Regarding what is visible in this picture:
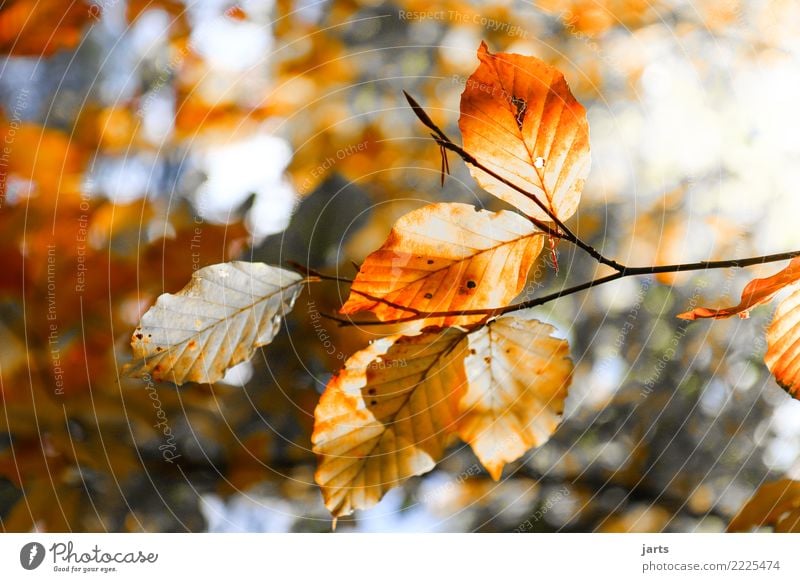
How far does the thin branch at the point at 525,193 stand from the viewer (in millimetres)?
363

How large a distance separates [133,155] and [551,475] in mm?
271

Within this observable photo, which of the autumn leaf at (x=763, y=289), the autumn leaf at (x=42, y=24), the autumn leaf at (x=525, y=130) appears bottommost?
the autumn leaf at (x=763, y=289)

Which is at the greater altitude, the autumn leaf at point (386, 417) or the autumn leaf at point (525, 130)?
the autumn leaf at point (525, 130)

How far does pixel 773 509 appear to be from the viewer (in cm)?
41

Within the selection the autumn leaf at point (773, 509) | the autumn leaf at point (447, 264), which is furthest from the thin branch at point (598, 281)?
the autumn leaf at point (773, 509)

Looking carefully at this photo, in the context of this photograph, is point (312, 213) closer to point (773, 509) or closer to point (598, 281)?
point (598, 281)

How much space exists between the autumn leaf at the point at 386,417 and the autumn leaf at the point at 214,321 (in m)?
0.05

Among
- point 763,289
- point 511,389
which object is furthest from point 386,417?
point 763,289

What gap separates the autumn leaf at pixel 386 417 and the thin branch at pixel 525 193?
0.25 ft

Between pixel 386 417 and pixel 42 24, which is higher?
pixel 42 24

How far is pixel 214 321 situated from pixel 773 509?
333 mm

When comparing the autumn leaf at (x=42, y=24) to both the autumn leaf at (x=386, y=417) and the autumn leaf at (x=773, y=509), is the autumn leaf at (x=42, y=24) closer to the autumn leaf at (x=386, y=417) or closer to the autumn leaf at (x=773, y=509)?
the autumn leaf at (x=386, y=417)
